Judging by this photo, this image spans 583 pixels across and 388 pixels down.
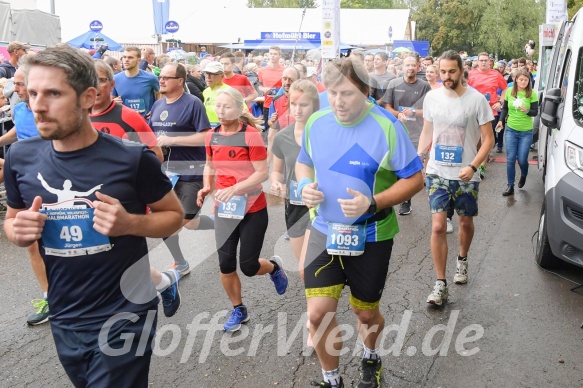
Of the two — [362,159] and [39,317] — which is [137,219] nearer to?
[362,159]

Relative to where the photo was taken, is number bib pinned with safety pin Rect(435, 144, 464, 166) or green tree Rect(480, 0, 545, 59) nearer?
number bib pinned with safety pin Rect(435, 144, 464, 166)

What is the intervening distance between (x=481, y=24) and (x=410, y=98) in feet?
188

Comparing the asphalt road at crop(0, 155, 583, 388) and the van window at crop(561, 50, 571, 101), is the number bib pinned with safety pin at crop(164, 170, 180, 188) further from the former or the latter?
the van window at crop(561, 50, 571, 101)

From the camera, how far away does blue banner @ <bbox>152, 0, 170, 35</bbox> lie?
2398 cm

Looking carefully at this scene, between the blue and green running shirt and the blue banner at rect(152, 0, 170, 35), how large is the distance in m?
22.1

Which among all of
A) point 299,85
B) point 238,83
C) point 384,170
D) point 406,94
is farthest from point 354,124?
point 238,83

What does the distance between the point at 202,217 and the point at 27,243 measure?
11.6 ft

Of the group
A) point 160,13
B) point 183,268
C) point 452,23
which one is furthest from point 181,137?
point 452,23

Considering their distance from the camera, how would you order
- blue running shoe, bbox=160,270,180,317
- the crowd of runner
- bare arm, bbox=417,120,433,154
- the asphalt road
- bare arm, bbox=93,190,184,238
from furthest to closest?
bare arm, bbox=417,120,433,154
the asphalt road
blue running shoe, bbox=160,270,180,317
the crowd of runner
bare arm, bbox=93,190,184,238

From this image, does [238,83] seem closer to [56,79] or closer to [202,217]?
[202,217]

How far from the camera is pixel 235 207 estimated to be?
4551mm

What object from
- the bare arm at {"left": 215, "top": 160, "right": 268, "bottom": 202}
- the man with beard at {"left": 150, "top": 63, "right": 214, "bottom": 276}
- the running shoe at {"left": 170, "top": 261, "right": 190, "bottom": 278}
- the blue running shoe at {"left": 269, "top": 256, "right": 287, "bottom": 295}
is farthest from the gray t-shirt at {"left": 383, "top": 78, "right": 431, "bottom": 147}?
the bare arm at {"left": 215, "top": 160, "right": 268, "bottom": 202}

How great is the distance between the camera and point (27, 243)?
7.76ft

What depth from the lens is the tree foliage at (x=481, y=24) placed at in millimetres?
59250
